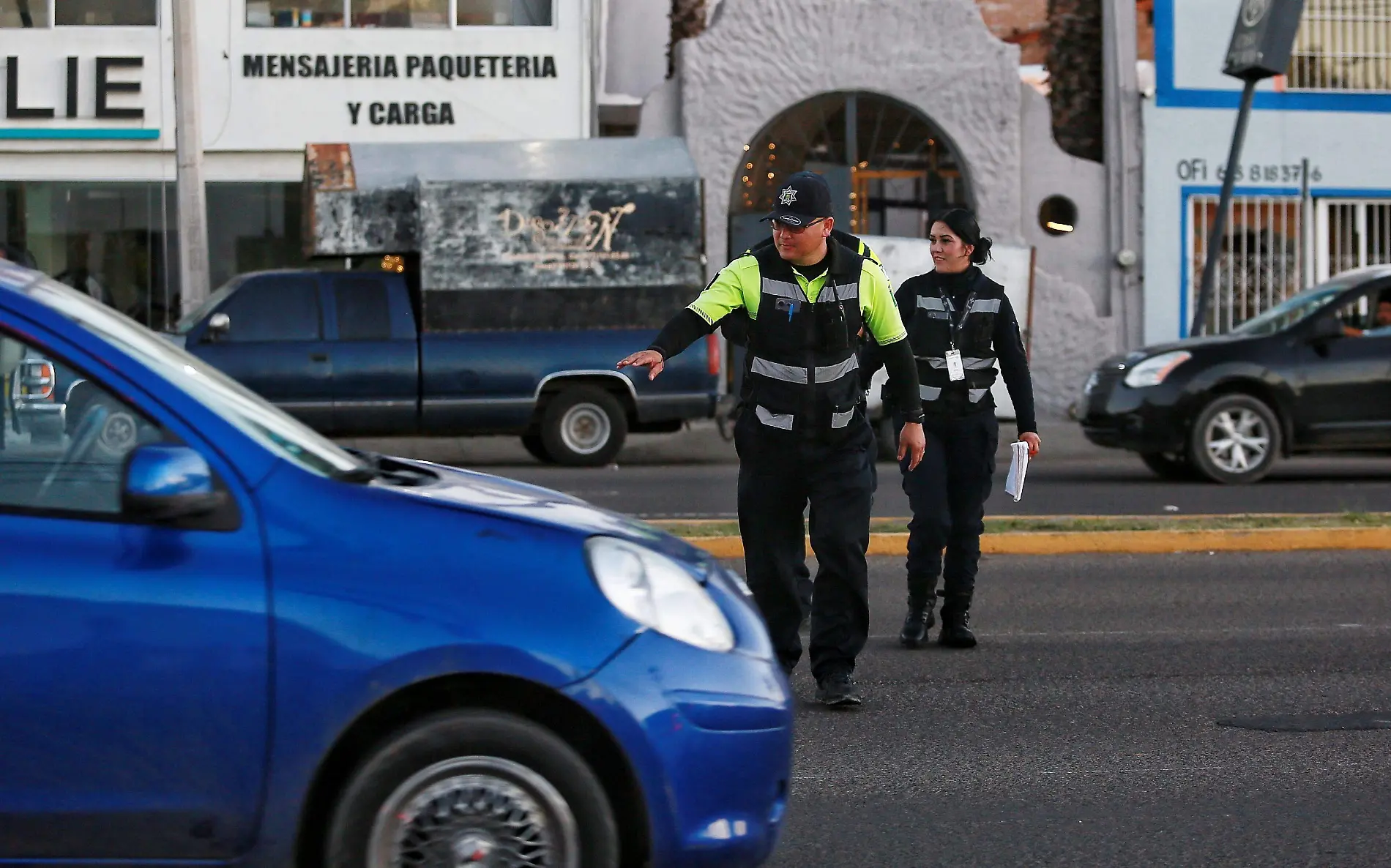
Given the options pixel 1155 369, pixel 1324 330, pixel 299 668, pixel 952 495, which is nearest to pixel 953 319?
pixel 952 495

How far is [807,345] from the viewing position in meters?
6.18

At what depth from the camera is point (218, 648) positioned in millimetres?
3617

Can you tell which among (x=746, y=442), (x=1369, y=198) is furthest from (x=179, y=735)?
(x=1369, y=198)

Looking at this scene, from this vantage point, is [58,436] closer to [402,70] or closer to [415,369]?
[415,369]

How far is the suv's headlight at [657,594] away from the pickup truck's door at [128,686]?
69 cm

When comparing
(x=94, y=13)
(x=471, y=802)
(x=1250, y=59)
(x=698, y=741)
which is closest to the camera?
(x=471, y=802)

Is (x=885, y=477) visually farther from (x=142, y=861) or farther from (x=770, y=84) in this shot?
(x=142, y=861)

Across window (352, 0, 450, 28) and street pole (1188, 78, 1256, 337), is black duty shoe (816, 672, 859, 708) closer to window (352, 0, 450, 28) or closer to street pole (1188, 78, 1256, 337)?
street pole (1188, 78, 1256, 337)

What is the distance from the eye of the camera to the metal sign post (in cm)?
2089

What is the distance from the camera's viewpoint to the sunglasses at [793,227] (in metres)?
6.03

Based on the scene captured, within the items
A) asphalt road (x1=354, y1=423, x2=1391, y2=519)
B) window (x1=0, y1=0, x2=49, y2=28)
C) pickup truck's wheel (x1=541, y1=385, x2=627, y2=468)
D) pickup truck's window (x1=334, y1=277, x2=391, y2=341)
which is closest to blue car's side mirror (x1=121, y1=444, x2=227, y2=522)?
asphalt road (x1=354, y1=423, x2=1391, y2=519)

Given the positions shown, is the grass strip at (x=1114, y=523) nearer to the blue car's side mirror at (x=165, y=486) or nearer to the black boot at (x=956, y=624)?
the black boot at (x=956, y=624)

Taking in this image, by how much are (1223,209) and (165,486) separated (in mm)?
18991

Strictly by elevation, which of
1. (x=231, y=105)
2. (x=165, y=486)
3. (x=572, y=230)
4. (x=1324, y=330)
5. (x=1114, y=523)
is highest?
(x=231, y=105)
